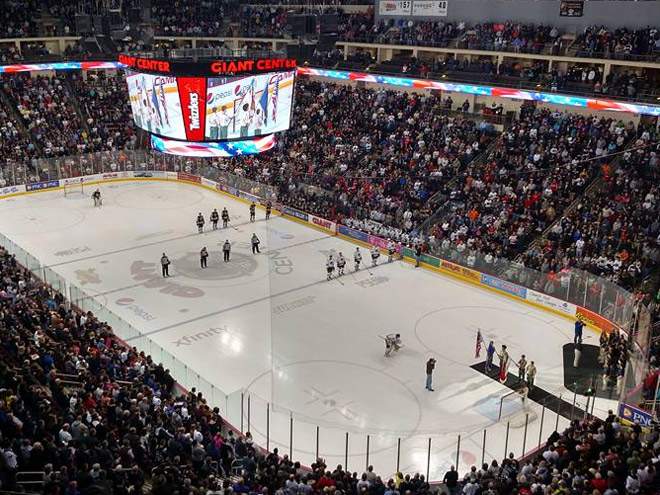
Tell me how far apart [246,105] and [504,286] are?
1245 centimetres

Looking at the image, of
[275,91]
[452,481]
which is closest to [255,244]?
[275,91]

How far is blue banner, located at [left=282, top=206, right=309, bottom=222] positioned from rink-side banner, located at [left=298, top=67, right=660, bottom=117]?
10906 mm

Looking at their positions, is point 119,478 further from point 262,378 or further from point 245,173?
point 245,173

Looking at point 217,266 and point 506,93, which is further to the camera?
point 506,93

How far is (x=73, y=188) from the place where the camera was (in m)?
41.6

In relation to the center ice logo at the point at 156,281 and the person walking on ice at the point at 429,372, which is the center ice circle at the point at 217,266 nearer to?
the center ice logo at the point at 156,281

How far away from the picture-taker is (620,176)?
28891 millimetres

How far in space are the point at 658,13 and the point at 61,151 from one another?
34.4 meters

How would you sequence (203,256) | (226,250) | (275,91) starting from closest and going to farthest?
(275,91) < (203,256) < (226,250)

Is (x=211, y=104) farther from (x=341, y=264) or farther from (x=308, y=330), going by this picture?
(x=308, y=330)

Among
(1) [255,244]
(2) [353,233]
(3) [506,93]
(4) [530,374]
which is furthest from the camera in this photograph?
(3) [506,93]

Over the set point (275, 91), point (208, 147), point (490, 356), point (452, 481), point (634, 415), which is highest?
point (275, 91)

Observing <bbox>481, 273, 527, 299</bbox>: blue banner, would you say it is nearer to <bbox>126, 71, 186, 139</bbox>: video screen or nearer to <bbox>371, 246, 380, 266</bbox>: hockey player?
<bbox>371, 246, 380, 266</bbox>: hockey player

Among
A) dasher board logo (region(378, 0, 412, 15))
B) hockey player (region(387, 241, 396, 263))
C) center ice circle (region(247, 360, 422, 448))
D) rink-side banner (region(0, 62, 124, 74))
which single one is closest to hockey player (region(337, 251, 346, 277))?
hockey player (region(387, 241, 396, 263))
